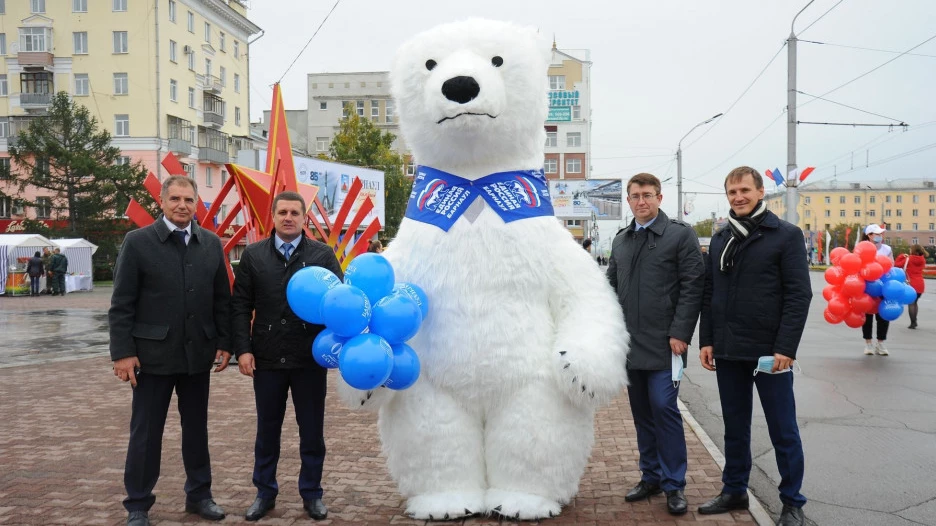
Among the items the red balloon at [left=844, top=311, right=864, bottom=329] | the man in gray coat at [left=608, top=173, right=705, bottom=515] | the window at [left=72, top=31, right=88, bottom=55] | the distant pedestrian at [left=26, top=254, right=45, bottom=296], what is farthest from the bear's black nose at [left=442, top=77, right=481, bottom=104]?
the window at [left=72, top=31, right=88, bottom=55]

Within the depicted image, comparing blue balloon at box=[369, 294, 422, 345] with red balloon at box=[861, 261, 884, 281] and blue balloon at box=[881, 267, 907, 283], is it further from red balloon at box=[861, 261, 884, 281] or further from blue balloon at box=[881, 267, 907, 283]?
blue balloon at box=[881, 267, 907, 283]

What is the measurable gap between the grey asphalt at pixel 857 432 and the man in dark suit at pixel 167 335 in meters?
3.21

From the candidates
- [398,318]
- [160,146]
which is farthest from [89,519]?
[160,146]

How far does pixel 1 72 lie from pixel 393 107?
41.4 meters

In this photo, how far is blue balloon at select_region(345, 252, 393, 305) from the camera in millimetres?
3492

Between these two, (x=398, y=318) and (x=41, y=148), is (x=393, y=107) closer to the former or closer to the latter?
(x=398, y=318)

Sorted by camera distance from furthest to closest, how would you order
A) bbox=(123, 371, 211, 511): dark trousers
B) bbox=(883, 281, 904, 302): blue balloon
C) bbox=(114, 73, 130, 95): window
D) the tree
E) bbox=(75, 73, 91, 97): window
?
bbox=(75, 73, 91, 97): window → bbox=(114, 73, 130, 95): window → the tree → bbox=(883, 281, 904, 302): blue balloon → bbox=(123, 371, 211, 511): dark trousers

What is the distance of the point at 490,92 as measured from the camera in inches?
142

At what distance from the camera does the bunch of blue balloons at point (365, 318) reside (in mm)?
3314

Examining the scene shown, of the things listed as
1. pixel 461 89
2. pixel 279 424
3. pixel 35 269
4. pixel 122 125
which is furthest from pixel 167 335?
pixel 122 125

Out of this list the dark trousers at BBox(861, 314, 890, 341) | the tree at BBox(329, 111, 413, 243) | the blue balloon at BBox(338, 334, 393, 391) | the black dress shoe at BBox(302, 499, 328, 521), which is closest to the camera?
the blue balloon at BBox(338, 334, 393, 391)

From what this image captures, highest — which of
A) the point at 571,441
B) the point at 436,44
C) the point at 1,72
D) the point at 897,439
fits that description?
the point at 1,72

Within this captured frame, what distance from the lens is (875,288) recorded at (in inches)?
366

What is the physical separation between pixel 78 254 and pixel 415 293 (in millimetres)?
26102
